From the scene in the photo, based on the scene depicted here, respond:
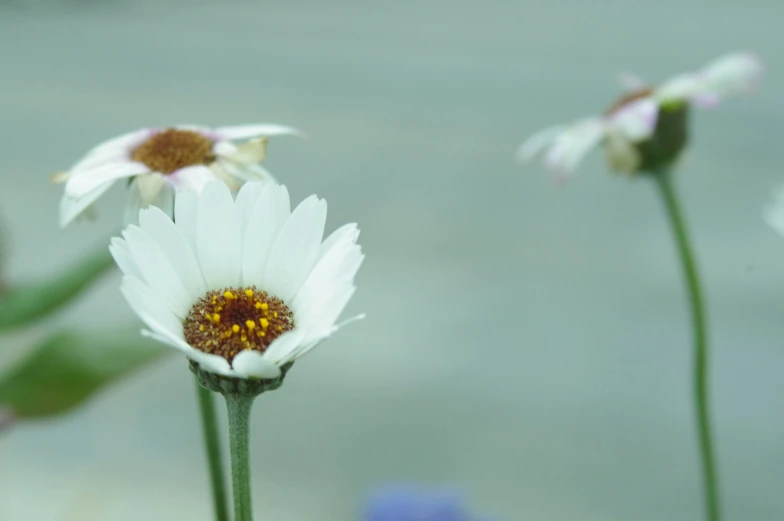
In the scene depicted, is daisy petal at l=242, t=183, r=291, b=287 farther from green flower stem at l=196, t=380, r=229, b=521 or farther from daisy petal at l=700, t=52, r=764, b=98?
daisy petal at l=700, t=52, r=764, b=98

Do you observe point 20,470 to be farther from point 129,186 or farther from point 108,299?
point 129,186

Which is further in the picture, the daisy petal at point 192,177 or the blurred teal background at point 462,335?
the blurred teal background at point 462,335

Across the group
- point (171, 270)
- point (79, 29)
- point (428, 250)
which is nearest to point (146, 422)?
point (428, 250)

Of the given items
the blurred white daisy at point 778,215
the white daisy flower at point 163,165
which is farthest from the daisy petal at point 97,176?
the blurred white daisy at point 778,215

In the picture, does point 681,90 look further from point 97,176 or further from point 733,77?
point 97,176

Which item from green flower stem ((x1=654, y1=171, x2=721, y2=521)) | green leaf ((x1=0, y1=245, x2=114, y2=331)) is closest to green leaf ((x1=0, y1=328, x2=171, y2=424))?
green leaf ((x1=0, y1=245, x2=114, y2=331))

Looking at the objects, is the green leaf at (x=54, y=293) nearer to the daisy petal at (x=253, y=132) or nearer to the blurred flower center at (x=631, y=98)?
the daisy petal at (x=253, y=132)

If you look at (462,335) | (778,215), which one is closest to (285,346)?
(778,215)
